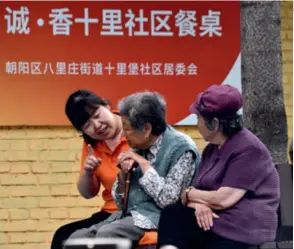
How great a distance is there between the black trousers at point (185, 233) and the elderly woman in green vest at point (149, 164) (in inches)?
7.3

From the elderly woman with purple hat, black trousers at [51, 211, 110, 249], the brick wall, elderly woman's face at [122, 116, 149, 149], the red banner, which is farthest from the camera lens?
the brick wall

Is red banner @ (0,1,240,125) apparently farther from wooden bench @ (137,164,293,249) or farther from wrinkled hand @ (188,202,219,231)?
wrinkled hand @ (188,202,219,231)

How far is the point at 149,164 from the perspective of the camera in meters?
5.37

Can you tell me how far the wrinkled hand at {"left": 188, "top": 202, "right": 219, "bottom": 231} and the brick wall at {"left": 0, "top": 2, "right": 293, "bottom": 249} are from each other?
9.21ft

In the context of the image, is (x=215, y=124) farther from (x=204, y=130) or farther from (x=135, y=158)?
(x=135, y=158)

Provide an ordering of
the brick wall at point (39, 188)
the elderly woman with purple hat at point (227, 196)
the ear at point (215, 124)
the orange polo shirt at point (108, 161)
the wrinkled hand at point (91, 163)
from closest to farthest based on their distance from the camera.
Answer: the elderly woman with purple hat at point (227, 196), the ear at point (215, 124), the wrinkled hand at point (91, 163), the orange polo shirt at point (108, 161), the brick wall at point (39, 188)

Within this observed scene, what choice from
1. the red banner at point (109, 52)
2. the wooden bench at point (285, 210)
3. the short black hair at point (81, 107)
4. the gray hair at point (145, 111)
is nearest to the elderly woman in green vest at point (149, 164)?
the gray hair at point (145, 111)

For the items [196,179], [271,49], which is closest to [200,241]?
[196,179]

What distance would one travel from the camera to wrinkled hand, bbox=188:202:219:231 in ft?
16.7

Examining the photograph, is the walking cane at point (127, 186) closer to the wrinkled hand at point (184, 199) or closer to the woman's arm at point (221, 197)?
the wrinkled hand at point (184, 199)

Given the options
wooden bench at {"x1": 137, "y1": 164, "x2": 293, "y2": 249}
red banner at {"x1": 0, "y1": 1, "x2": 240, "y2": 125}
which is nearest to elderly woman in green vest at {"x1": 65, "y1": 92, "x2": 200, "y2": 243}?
wooden bench at {"x1": 137, "y1": 164, "x2": 293, "y2": 249}

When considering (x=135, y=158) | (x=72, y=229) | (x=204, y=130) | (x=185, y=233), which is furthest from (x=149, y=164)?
(x=72, y=229)

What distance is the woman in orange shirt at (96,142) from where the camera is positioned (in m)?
5.88

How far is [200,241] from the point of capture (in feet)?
16.8
